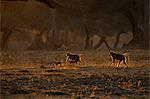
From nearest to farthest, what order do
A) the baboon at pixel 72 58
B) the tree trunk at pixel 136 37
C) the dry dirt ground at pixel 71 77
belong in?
the dry dirt ground at pixel 71 77 < the baboon at pixel 72 58 < the tree trunk at pixel 136 37

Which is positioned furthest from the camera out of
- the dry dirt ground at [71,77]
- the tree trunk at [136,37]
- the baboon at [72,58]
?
the tree trunk at [136,37]

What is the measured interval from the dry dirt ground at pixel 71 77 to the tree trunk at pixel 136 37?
71mm

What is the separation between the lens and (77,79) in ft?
16.3

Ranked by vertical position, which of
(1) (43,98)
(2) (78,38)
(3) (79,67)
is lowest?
(1) (43,98)

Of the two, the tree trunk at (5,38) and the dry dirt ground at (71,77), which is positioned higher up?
the tree trunk at (5,38)

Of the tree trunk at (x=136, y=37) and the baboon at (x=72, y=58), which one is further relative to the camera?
the tree trunk at (x=136, y=37)

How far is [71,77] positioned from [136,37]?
0.87m

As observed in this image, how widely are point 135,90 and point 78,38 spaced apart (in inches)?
34.8

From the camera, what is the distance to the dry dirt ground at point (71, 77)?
4773 millimetres

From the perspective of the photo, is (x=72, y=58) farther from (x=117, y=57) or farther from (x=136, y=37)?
(x=136, y=37)

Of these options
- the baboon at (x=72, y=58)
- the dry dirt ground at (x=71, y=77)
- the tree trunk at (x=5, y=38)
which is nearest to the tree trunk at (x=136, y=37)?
the dry dirt ground at (x=71, y=77)

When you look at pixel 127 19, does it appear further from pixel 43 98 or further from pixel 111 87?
pixel 43 98

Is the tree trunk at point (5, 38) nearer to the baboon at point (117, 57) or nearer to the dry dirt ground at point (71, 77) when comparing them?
the dry dirt ground at point (71, 77)

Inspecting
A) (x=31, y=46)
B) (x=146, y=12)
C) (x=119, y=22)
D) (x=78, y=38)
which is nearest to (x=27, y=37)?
(x=31, y=46)
